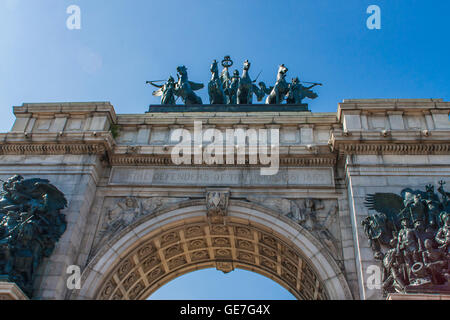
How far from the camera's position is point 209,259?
1917cm

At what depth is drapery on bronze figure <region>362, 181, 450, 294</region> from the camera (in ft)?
41.1

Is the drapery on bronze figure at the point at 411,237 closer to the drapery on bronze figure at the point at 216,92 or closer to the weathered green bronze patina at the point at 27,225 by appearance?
the drapery on bronze figure at the point at 216,92

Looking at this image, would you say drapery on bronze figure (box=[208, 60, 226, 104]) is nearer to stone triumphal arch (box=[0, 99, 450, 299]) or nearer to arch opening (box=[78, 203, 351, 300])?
stone triumphal arch (box=[0, 99, 450, 299])

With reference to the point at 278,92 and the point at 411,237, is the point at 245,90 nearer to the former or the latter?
the point at 278,92

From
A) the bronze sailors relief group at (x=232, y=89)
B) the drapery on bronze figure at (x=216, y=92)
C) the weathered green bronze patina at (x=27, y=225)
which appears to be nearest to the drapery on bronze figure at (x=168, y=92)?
the bronze sailors relief group at (x=232, y=89)

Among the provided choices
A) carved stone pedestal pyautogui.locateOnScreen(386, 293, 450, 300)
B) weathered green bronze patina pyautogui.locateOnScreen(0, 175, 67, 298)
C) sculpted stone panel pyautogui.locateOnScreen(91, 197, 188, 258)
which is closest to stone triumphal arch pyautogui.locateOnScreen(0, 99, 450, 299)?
sculpted stone panel pyautogui.locateOnScreen(91, 197, 188, 258)

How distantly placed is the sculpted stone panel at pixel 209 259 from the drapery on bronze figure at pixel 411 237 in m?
2.66

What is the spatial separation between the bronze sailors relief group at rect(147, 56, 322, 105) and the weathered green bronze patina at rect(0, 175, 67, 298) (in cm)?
811

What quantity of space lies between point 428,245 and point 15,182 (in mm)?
13194

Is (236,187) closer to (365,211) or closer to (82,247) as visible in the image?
(365,211)

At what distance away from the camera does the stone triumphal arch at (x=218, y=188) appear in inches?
597
